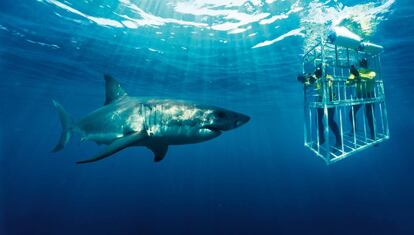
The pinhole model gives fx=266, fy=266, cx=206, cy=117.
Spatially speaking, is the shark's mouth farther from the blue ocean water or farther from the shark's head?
the blue ocean water

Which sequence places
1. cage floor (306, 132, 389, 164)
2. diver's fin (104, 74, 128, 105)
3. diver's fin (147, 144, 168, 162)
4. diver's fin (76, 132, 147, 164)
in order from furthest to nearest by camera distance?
cage floor (306, 132, 389, 164)
diver's fin (104, 74, 128, 105)
diver's fin (147, 144, 168, 162)
diver's fin (76, 132, 147, 164)

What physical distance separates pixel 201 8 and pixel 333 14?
6.14 m

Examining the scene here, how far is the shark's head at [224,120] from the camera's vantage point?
160 inches

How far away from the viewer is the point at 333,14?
12312 millimetres

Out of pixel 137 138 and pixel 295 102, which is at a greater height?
pixel 295 102

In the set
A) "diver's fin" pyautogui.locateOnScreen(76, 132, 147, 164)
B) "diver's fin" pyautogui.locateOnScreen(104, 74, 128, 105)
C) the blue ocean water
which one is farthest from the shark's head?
the blue ocean water

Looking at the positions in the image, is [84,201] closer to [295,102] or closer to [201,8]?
[201,8]

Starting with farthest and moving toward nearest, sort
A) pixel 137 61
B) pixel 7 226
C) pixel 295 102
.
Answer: pixel 295 102
pixel 137 61
pixel 7 226

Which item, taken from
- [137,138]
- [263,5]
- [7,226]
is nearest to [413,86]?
[263,5]

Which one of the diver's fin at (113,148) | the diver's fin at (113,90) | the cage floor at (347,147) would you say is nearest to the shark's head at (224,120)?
the diver's fin at (113,148)

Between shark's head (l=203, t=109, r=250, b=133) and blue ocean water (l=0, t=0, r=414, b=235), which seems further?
blue ocean water (l=0, t=0, r=414, b=235)

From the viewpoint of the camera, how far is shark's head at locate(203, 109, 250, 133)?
13.3 ft

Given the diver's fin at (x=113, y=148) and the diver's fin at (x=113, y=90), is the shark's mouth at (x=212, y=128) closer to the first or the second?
the diver's fin at (x=113, y=148)

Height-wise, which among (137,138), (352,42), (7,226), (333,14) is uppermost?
(333,14)
